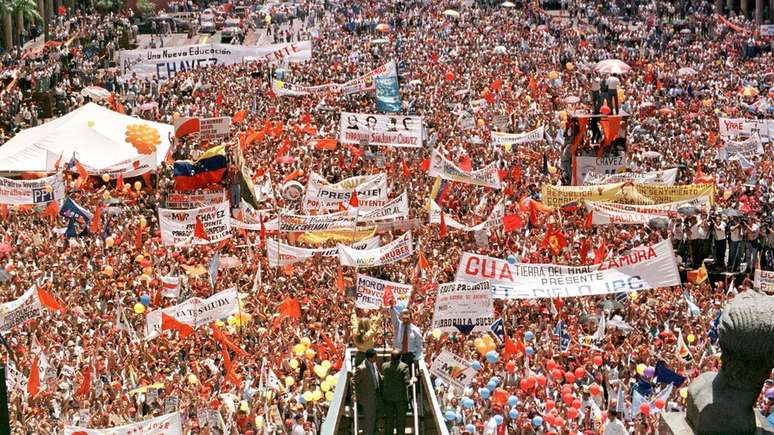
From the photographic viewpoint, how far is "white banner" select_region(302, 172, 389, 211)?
28547 mm

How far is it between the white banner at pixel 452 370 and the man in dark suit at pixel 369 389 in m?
3.94

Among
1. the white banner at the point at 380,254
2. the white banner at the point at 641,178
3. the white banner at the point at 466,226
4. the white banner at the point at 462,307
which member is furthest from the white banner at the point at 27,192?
the white banner at the point at 462,307

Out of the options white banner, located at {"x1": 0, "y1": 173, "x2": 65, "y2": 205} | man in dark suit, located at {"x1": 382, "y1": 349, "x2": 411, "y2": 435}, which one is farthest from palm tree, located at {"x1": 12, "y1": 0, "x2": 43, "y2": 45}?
man in dark suit, located at {"x1": 382, "y1": 349, "x2": 411, "y2": 435}

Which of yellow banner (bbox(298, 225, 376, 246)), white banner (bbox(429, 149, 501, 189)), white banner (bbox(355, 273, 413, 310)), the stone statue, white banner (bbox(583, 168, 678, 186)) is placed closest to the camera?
the stone statue

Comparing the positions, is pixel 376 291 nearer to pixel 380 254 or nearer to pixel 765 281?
pixel 380 254

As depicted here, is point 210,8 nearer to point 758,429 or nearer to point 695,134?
point 695,134

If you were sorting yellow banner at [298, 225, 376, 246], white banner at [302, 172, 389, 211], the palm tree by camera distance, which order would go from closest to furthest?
yellow banner at [298, 225, 376, 246], white banner at [302, 172, 389, 211], the palm tree

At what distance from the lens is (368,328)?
13.5 metres

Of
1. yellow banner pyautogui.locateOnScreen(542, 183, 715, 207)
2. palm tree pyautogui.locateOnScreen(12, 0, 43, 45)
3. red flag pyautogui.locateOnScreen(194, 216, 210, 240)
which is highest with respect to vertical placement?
red flag pyautogui.locateOnScreen(194, 216, 210, 240)

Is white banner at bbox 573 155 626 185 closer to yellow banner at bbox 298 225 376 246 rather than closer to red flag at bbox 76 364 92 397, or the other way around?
yellow banner at bbox 298 225 376 246

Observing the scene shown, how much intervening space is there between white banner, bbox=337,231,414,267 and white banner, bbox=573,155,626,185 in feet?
34.2

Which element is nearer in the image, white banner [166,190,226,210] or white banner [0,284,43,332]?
white banner [0,284,43,332]

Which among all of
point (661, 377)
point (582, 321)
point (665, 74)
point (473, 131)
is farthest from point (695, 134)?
point (661, 377)

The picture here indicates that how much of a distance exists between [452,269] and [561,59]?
96.5 feet
